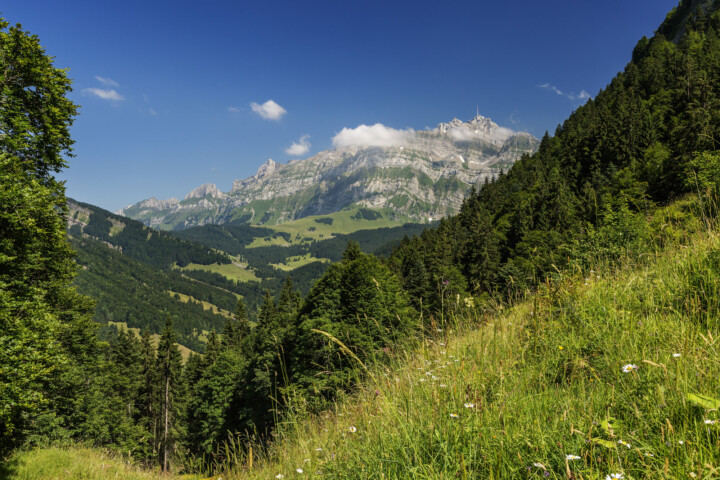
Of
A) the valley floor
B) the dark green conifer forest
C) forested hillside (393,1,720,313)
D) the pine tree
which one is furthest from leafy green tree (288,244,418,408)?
the pine tree

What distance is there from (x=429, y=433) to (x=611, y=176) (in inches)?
2817

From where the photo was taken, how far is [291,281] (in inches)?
2178

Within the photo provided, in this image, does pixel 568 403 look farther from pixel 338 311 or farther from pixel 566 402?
pixel 338 311

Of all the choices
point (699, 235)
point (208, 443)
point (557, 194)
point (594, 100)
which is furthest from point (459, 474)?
point (594, 100)

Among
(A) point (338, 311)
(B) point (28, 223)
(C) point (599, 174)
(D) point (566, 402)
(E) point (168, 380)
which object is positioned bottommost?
(E) point (168, 380)

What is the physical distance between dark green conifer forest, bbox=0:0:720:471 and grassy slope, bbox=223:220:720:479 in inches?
34.3

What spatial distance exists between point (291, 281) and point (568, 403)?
5478cm

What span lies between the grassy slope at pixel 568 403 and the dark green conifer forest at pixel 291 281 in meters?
0.87

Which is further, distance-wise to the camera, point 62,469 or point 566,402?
point 62,469

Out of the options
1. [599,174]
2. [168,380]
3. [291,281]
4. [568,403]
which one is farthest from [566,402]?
[599,174]

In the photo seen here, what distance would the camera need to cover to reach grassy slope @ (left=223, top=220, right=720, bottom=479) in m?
1.91

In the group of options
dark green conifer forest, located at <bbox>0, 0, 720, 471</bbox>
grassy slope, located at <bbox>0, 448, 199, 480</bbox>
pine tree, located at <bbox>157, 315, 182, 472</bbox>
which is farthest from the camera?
pine tree, located at <bbox>157, 315, 182, 472</bbox>

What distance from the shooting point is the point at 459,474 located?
2219 millimetres

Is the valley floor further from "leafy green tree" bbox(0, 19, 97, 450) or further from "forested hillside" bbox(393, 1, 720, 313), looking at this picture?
"forested hillside" bbox(393, 1, 720, 313)
